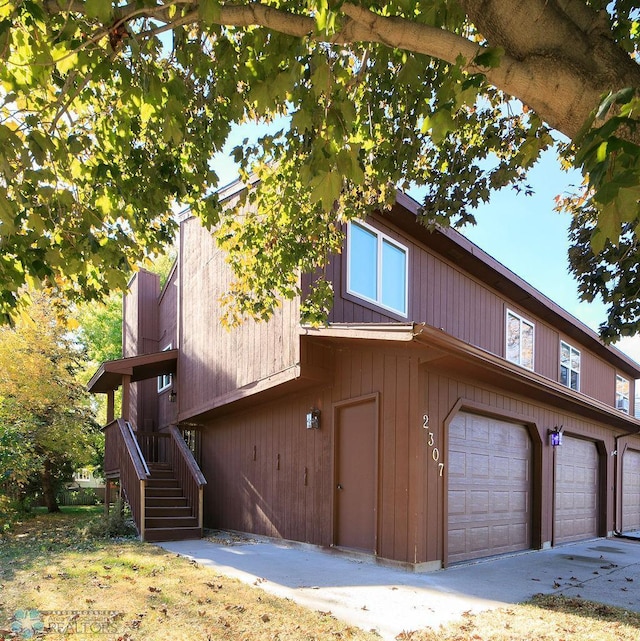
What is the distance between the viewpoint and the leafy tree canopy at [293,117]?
9.91 ft

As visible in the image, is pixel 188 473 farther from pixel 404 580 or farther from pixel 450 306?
pixel 450 306

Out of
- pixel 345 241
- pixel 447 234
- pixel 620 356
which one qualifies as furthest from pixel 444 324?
pixel 620 356

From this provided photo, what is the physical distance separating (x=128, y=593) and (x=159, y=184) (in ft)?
13.5

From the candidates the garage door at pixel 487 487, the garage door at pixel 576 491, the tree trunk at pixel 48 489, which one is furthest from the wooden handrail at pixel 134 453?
the garage door at pixel 576 491

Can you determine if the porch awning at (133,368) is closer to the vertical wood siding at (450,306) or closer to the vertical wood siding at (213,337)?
the vertical wood siding at (213,337)

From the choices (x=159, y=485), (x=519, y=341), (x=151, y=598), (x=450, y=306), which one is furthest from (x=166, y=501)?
(x=519, y=341)

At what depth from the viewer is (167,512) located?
1065cm

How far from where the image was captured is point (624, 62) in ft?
9.66

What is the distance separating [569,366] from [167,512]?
1201 centimetres

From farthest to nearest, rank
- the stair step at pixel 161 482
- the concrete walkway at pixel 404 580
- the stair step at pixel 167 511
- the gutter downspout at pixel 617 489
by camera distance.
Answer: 1. the gutter downspout at pixel 617 489
2. the stair step at pixel 161 482
3. the stair step at pixel 167 511
4. the concrete walkway at pixel 404 580

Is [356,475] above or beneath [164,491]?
above

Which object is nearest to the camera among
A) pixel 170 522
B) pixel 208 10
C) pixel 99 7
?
pixel 99 7

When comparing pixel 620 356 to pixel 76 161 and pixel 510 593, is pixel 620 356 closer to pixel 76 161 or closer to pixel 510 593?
pixel 510 593

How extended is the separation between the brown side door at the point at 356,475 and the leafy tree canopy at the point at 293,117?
1.95 m
